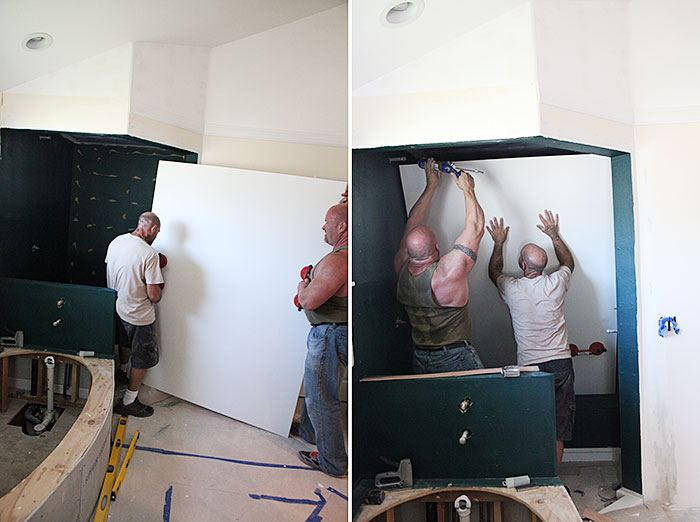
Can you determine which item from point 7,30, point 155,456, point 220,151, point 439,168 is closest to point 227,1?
point 220,151

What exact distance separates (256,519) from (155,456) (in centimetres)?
34

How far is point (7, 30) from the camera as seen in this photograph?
4.71 feet

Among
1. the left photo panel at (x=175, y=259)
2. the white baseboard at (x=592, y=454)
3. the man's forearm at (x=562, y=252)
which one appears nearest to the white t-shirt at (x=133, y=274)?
the left photo panel at (x=175, y=259)

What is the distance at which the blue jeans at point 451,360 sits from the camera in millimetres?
1526

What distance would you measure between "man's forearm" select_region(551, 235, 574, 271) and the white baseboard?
0.55m

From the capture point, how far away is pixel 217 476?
149 centimetres

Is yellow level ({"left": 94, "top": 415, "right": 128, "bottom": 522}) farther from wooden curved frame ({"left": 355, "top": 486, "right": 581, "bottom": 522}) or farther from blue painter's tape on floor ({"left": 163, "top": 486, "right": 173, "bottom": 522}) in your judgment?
wooden curved frame ({"left": 355, "top": 486, "right": 581, "bottom": 522})

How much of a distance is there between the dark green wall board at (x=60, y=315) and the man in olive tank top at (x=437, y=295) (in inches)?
33.3

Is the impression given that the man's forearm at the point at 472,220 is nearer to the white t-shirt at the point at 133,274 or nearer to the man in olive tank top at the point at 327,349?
the man in olive tank top at the point at 327,349

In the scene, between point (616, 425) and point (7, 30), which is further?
point (616, 425)

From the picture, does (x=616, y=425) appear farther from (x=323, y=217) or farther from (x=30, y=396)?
(x=30, y=396)

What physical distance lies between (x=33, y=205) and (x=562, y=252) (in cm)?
152

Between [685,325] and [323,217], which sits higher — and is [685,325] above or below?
below

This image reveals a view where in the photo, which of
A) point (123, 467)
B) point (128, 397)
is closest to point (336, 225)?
point (128, 397)
